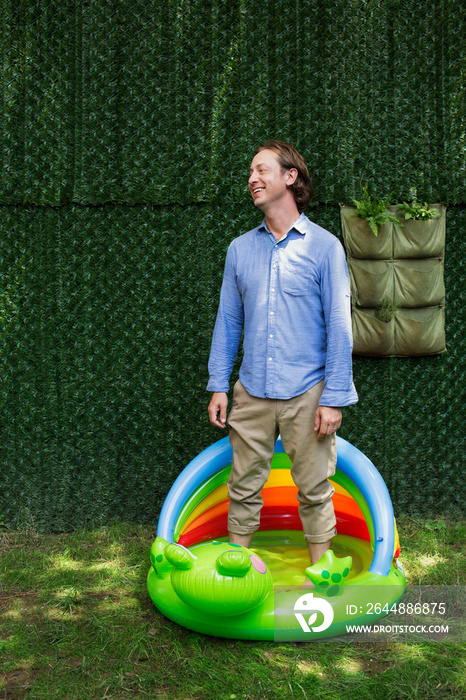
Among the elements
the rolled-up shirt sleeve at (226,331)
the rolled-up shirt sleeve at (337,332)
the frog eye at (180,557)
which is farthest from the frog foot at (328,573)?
the rolled-up shirt sleeve at (226,331)

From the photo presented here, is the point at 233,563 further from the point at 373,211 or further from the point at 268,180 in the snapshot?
the point at 373,211

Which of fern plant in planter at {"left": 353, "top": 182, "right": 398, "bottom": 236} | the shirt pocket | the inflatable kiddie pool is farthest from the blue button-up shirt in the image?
fern plant in planter at {"left": 353, "top": 182, "right": 398, "bottom": 236}

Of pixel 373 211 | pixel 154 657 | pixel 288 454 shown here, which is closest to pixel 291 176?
pixel 373 211

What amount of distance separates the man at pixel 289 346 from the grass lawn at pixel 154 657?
1.69 feet

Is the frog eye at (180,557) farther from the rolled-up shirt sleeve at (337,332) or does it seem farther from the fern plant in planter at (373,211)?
the fern plant in planter at (373,211)

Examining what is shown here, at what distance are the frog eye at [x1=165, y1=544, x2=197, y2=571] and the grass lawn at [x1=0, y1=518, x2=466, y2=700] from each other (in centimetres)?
40

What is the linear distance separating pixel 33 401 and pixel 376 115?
111 inches

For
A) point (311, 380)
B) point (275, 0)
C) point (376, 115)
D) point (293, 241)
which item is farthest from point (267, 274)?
point (275, 0)

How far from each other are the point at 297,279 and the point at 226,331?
47cm

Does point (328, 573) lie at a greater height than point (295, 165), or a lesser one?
lesser

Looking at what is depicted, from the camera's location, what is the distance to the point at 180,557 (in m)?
2.34

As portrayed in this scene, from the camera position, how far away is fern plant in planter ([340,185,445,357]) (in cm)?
368

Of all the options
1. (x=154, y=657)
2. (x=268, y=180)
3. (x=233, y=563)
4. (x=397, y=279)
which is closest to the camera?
(x=233, y=563)

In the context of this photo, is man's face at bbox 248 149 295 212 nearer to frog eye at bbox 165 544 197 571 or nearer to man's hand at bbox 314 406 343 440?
man's hand at bbox 314 406 343 440
